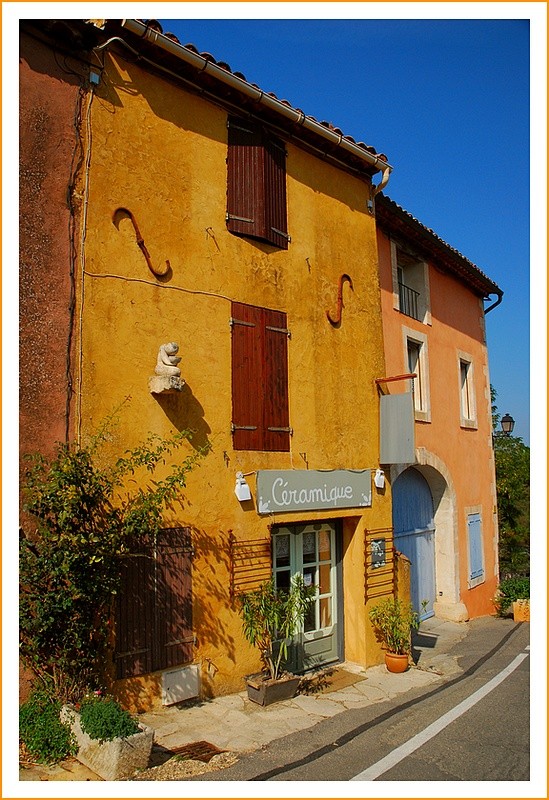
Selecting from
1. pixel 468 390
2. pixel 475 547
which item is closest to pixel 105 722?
pixel 475 547

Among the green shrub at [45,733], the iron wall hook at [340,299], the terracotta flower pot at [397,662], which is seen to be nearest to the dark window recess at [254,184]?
the iron wall hook at [340,299]

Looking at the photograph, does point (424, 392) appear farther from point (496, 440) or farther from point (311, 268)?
point (496, 440)

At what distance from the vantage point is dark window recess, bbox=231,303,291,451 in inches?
302

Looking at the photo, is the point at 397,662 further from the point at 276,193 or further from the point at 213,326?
the point at 276,193

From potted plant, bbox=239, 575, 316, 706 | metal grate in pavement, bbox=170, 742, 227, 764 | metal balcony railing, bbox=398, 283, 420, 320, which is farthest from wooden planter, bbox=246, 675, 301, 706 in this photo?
metal balcony railing, bbox=398, 283, 420, 320

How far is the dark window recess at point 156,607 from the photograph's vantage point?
6238mm

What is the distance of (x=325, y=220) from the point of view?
30.0ft

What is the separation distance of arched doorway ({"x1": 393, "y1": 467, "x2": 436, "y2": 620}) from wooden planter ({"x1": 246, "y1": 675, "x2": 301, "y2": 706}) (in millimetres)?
5095

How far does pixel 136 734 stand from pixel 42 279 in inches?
158

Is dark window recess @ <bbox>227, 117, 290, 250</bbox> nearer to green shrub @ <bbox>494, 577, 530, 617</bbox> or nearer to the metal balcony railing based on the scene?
the metal balcony railing

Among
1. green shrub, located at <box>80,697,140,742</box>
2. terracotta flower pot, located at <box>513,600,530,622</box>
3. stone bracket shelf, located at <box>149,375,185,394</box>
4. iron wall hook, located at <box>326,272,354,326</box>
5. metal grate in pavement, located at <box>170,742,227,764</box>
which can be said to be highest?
iron wall hook, located at <box>326,272,354,326</box>

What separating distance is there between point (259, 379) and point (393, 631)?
3.93 meters

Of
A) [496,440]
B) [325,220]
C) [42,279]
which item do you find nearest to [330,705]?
[42,279]

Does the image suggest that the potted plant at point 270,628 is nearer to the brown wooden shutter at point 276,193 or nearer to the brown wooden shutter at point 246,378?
the brown wooden shutter at point 246,378
